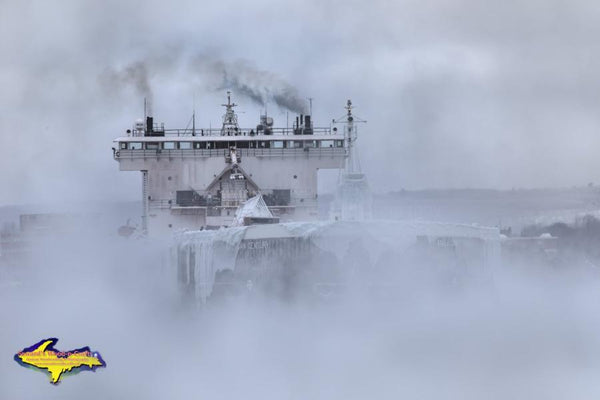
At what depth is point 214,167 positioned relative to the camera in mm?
64062

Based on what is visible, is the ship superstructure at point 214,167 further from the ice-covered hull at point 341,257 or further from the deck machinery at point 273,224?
the ice-covered hull at point 341,257

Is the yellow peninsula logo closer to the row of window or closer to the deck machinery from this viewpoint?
the deck machinery

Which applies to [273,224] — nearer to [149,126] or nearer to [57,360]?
[57,360]

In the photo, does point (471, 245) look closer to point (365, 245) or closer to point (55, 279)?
point (365, 245)

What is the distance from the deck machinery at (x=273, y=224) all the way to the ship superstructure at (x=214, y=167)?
0.04 meters

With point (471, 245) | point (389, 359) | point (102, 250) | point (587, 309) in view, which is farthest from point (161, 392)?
point (102, 250)

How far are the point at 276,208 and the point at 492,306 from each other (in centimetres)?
1714

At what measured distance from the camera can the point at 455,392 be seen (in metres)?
38.4

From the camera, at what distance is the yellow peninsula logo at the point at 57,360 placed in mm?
41594

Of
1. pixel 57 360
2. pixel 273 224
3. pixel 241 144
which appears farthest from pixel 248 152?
pixel 57 360

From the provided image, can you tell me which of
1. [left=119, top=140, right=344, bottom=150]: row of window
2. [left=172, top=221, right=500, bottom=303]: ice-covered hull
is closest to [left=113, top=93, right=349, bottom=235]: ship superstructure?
[left=119, top=140, right=344, bottom=150]: row of window

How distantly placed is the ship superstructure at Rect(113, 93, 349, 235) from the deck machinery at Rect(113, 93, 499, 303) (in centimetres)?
4

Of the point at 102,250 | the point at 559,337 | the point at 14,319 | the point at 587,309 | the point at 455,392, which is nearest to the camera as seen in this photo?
the point at 455,392

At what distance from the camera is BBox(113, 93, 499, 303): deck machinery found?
43656 millimetres
